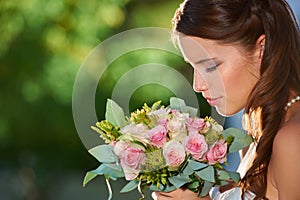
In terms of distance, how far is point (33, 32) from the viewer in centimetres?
646

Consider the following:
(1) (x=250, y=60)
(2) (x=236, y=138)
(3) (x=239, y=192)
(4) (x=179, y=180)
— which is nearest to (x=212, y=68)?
(1) (x=250, y=60)

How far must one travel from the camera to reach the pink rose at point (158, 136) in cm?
236

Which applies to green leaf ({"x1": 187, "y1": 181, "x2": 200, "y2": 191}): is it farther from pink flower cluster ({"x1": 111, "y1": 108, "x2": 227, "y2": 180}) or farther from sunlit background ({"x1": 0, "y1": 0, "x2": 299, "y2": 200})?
sunlit background ({"x1": 0, "y1": 0, "x2": 299, "y2": 200})

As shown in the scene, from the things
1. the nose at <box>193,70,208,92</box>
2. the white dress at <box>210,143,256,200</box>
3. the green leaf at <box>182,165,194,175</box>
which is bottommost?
the white dress at <box>210,143,256,200</box>

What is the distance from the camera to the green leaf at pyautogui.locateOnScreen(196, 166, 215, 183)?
2373mm

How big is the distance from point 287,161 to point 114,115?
20.6 inches

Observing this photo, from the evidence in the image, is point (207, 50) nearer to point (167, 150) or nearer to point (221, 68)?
point (221, 68)

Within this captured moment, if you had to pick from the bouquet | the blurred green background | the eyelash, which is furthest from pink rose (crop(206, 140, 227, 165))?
the blurred green background

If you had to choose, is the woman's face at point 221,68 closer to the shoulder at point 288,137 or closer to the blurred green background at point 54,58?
the shoulder at point 288,137

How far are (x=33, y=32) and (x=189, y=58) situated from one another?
4.19m

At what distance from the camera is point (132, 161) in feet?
7.70

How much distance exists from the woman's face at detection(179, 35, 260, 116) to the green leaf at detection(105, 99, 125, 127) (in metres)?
0.24

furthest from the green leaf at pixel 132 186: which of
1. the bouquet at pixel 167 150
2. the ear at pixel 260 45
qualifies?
the ear at pixel 260 45

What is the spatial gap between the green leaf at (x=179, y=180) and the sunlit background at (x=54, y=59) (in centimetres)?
372
